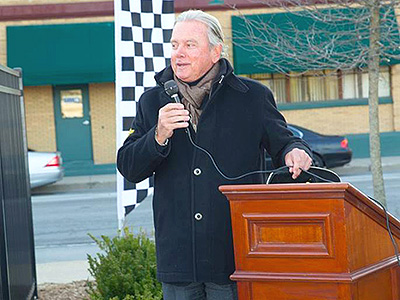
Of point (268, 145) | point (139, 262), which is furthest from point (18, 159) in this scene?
point (268, 145)

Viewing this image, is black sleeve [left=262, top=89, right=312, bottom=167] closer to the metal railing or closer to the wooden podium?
the wooden podium

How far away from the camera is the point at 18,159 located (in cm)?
562

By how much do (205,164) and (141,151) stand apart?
28 centimetres

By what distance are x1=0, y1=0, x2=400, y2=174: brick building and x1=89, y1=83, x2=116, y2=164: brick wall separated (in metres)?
0.03

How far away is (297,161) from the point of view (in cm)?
300

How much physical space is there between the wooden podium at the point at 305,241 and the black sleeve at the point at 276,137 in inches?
21.8

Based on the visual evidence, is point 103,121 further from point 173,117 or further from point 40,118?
point 173,117

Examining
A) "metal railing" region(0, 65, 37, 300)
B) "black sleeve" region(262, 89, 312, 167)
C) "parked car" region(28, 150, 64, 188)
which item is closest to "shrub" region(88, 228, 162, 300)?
"metal railing" region(0, 65, 37, 300)

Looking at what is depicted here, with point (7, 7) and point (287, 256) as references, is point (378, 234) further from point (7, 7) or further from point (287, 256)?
point (7, 7)

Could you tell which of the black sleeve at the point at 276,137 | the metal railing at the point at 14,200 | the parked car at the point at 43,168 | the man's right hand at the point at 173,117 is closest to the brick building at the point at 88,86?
the parked car at the point at 43,168

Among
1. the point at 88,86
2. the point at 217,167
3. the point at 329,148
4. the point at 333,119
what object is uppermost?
the point at 88,86

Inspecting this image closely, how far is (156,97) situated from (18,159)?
2.67 metres

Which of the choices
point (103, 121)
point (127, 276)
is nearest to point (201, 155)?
point (127, 276)

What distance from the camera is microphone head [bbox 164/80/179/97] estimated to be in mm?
2959
